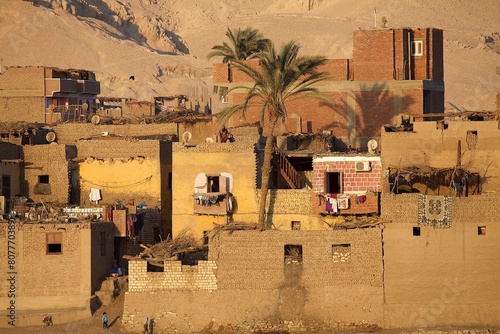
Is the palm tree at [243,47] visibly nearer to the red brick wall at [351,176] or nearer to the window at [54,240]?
the red brick wall at [351,176]

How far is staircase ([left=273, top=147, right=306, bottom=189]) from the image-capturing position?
44.0 m

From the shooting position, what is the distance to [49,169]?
153ft

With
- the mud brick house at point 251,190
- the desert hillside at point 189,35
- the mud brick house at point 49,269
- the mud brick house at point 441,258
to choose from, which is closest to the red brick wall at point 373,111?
the mud brick house at point 251,190

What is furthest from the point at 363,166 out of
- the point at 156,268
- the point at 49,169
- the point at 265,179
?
the point at 49,169

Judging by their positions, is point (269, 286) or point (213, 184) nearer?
point (269, 286)

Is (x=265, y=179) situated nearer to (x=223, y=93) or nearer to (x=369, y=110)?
(x=369, y=110)

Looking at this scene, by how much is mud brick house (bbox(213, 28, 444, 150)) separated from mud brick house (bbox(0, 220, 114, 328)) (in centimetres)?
1429

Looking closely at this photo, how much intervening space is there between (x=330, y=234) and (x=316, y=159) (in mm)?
3398

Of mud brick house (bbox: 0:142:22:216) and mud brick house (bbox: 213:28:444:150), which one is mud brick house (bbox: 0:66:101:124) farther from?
mud brick house (bbox: 0:142:22:216)

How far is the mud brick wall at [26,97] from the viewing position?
2339 inches

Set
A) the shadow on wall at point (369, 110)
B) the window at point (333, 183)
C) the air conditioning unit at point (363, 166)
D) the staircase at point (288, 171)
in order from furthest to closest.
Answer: the shadow on wall at point (369, 110) < the staircase at point (288, 171) < the window at point (333, 183) < the air conditioning unit at point (363, 166)


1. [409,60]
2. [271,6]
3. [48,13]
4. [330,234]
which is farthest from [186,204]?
[271,6]

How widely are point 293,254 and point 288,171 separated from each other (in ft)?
16.8

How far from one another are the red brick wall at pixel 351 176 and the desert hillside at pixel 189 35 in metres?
59.1
